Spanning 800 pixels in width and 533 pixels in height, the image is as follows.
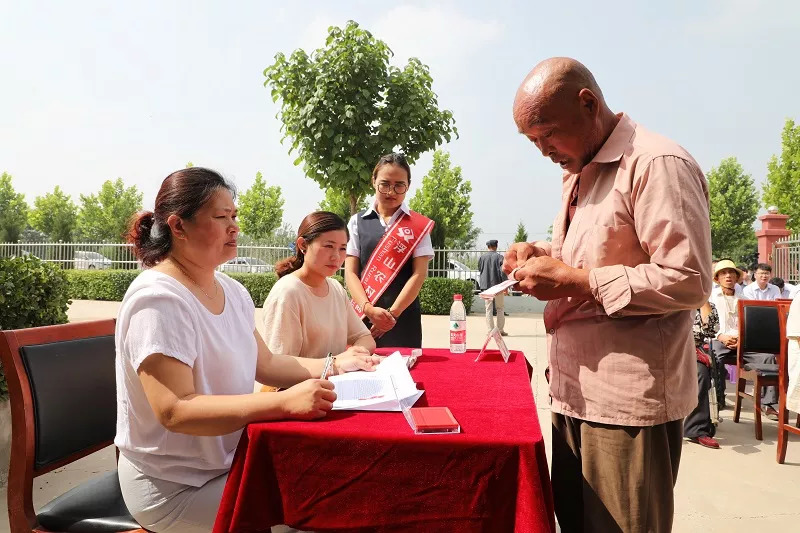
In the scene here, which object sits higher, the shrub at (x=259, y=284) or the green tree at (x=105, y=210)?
the green tree at (x=105, y=210)

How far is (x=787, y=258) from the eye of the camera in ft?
43.6

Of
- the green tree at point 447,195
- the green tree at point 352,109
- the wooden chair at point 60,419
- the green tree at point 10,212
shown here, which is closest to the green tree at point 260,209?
the green tree at point 447,195

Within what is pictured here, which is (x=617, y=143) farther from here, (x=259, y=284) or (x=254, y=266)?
(x=254, y=266)

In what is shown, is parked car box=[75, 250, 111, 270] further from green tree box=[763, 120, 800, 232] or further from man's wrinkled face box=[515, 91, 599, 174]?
green tree box=[763, 120, 800, 232]

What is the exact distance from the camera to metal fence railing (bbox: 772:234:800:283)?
13.1 m

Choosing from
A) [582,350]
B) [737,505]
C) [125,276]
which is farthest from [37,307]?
[125,276]

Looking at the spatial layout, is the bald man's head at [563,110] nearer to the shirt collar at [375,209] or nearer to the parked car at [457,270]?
the shirt collar at [375,209]

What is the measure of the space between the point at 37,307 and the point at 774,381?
527 cm

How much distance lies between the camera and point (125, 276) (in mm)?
15812

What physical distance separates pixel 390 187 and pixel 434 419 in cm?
199

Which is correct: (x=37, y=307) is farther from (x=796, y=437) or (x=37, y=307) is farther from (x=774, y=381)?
(x=796, y=437)

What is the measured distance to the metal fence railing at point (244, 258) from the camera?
1427 centimetres

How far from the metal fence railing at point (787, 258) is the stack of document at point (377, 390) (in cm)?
1439

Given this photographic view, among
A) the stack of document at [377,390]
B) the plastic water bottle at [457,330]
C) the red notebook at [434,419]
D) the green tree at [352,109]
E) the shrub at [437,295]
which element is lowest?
the shrub at [437,295]
